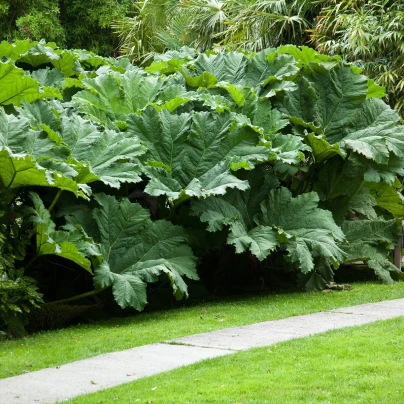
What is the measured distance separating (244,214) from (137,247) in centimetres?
130

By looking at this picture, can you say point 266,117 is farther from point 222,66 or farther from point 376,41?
point 376,41

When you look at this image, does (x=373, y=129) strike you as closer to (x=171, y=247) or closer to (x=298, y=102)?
(x=298, y=102)

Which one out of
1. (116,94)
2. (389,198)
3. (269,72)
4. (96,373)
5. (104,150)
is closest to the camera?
(96,373)

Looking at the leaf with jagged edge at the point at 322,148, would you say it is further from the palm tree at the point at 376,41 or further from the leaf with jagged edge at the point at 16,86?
the palm tree at the point at 376,41

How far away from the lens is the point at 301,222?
27.1 feet

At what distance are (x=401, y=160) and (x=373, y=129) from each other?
1.47 ft

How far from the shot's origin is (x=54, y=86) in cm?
904

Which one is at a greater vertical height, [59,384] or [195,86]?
[195,86]

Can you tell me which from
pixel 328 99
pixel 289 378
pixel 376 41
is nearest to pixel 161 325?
pixel 289 378

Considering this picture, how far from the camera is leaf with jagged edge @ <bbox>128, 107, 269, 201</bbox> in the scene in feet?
26.4

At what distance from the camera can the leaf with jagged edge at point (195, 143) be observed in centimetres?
805

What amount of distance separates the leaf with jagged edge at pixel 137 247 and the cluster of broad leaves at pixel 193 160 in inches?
0.5

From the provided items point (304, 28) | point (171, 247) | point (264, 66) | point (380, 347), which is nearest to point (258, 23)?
point (304, 28)

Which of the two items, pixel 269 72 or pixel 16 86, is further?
pixel 269 72
